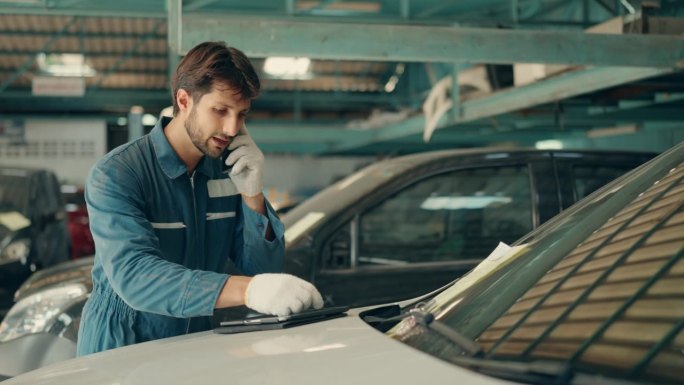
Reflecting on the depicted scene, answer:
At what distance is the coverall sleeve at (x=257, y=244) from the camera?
2.90 meters

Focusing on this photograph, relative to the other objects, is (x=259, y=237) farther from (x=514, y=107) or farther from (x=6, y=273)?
(x=6, y=273)

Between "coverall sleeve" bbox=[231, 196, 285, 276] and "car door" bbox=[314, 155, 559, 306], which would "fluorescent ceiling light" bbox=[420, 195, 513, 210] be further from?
"coverall sleeve" bbox=[231, 196, 285, 276]

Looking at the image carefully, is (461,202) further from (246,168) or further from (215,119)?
(215,119)

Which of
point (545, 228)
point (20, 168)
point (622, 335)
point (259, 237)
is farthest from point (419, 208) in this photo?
point (20, 168)

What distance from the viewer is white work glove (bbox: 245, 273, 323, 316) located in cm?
219

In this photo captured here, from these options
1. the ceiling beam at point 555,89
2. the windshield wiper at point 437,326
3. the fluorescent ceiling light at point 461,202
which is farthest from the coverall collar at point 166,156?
the ceiling beam at point 555,89

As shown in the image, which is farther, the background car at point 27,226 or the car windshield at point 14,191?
the car windshield at point 14,191

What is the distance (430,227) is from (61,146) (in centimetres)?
1837

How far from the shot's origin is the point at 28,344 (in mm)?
4148

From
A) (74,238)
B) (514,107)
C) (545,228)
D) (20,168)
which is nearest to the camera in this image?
(545,228)

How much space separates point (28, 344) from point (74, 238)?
7380 millimetres

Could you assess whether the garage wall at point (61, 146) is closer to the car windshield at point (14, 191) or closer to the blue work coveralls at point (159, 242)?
the car windshield at point (14, 191)

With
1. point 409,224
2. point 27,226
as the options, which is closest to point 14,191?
point 27,226

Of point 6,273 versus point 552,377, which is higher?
point 552,377
